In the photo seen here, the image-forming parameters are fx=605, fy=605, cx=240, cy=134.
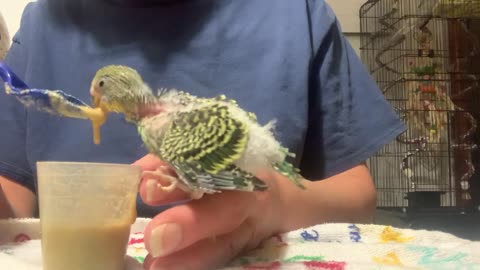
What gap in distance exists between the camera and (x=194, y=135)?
0.31 meters

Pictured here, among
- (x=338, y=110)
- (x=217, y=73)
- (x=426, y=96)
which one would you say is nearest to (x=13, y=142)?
(x=217, y=73)

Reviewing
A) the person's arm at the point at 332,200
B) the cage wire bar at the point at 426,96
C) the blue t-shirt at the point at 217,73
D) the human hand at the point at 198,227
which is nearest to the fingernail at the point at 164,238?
the human hand at the point at 198,227

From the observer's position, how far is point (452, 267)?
0.40m

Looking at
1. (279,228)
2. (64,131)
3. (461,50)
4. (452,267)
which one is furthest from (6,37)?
(461,50)

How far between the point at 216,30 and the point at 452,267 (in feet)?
1.46

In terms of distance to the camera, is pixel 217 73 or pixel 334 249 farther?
pixel 217 73

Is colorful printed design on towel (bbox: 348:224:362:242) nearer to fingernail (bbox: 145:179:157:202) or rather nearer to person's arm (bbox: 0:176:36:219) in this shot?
fingernail (bbox: 145:179:157:202)

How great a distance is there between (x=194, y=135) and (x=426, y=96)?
1693 millimetres

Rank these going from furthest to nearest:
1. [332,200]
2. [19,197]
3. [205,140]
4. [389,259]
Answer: [19,197], [332,200], [389,259], [205,140]

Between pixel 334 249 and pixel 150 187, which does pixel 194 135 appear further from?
pixel 334 249

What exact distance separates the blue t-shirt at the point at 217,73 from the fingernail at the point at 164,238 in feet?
1.25

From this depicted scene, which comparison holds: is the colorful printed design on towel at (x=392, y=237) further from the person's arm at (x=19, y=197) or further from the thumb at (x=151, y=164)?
the person's arm at (x=19, y=197)

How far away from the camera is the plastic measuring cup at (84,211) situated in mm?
326

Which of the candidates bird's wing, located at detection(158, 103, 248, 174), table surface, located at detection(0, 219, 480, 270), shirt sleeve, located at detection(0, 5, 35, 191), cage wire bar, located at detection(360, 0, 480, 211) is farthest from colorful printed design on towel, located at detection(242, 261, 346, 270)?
cage wire bar, located at detection(360, 0, 480, 211)
